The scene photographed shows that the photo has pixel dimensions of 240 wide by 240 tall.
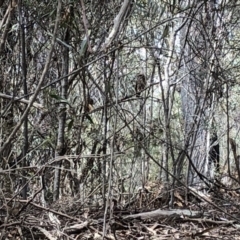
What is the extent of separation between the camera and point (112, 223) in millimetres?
2225

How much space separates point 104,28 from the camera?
9.65ft

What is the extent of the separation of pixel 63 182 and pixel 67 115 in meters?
0.52

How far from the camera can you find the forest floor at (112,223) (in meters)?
2.04

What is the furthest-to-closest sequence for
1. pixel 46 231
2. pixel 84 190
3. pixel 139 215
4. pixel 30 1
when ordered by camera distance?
1. pixel 84 190
2. pixel 30 1
3. pixel 139 215
4. pixel 46 231

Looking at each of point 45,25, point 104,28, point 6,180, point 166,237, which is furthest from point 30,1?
point 166,237

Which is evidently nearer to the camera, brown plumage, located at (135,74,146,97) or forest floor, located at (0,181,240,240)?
forest floor, located at (0,181,240,240)

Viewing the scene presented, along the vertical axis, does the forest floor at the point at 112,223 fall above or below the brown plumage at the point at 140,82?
below

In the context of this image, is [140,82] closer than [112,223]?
No

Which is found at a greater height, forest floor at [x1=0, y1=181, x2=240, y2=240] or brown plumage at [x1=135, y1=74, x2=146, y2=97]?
brown plumage at [x1=135, y1=74, x2=146, y2=97]

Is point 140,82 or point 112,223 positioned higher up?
point 140,82

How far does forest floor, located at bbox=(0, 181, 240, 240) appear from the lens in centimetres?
204

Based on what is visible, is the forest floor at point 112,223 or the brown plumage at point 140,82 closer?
the forest floor at point 112,223

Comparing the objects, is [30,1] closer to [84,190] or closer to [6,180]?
[6,180]

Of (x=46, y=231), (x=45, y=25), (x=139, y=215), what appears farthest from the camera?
(x=45, y=25)
